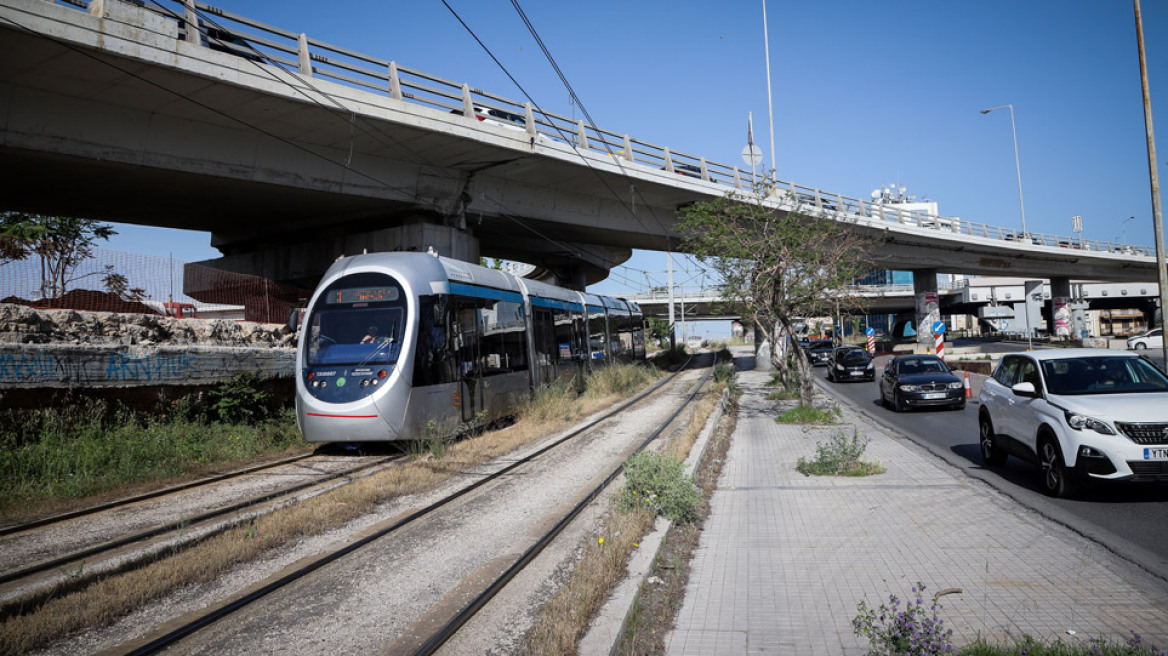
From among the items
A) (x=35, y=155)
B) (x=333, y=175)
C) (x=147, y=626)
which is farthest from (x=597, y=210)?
(x=147, y=626)

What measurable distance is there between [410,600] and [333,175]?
48.4ft

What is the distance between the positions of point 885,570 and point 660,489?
2.45 m

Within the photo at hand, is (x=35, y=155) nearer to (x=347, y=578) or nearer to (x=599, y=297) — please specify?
(x=347, y=578)

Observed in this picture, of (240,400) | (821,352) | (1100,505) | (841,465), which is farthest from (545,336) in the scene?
(821,352)

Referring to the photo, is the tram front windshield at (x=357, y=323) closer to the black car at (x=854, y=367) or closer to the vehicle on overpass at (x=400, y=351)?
the vehicle on overpass at (x=400, y=351)

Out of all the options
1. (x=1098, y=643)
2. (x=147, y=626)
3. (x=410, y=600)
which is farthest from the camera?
(x=410, y=600)

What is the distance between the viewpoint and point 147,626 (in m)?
4.59

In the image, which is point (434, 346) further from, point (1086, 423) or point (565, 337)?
point (1086, 423)

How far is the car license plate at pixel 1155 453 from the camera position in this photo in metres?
6.54

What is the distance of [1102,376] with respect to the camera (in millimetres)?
7938

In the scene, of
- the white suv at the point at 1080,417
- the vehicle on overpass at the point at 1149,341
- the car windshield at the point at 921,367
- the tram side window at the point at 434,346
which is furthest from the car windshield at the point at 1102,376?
the vehicle on overpass at the point at 1149,341

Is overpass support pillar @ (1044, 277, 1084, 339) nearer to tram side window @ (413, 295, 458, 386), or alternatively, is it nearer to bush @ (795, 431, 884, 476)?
bush @ (795, 431, 884, 476)

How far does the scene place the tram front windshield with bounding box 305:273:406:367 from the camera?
1104cm

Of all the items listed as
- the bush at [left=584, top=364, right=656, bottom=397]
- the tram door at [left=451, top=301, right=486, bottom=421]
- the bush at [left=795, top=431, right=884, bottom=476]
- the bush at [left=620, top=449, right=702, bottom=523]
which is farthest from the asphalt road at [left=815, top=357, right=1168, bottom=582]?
the bush at [left=584, top=364, right=656, bottom=397]
